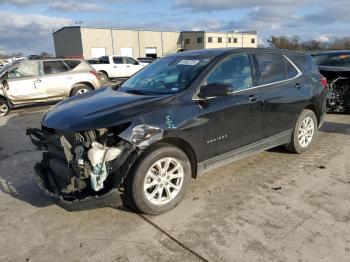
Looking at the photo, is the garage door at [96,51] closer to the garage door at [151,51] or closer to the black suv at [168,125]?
the garage door at [151,51]

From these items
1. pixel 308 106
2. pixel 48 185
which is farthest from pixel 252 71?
pixel 48 185

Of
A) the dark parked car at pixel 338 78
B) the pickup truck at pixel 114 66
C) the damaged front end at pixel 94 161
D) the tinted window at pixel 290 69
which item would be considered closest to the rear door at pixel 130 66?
the pickup truck at pixel 114 66

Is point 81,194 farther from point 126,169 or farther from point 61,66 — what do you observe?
point 61,66

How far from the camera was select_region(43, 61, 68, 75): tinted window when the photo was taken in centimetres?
1122

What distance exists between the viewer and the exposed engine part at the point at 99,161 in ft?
11.5

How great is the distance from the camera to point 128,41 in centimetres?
6762

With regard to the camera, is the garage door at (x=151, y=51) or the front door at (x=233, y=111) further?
the garage door at (x=151, y=51)

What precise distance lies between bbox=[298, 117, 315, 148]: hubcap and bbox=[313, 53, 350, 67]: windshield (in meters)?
3.72

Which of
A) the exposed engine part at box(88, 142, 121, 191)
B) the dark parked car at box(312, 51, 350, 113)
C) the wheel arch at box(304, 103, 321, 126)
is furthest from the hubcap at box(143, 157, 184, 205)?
the dark parked car at box(312, 51, 350, 113)

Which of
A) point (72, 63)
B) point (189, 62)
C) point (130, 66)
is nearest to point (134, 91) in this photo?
point (189, 62)

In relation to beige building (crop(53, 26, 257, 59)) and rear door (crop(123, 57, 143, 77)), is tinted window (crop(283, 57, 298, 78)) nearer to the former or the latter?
rear door (crop(123, 57, 143, 77))

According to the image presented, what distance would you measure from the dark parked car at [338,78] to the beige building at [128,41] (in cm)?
4973

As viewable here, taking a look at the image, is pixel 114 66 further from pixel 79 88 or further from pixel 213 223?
pixel 213 223

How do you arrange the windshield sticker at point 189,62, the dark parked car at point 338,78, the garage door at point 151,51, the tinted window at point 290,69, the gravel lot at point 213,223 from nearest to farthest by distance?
the gravel lot at point 213,223, the windshield sticker at point 189,62, the tinted window at point 290,69, the dark parked car at point 338,78, the garage door at point 151,51
